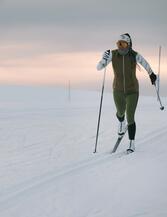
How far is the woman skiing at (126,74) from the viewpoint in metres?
9.26

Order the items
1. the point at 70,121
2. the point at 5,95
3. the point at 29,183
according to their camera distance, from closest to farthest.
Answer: the point at 29,183 < the point at 70,121 < the point at 5,95

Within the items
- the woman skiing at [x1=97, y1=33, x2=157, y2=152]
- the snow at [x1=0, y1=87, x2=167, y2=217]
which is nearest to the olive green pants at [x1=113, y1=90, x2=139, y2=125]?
the woman skiing at [x1=97, y1=33, x2=157, y2=152]

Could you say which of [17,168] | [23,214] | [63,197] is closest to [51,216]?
[23,214]

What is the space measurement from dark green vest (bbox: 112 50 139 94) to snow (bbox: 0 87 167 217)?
1.17 meters

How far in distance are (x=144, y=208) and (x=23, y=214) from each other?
4.43ft

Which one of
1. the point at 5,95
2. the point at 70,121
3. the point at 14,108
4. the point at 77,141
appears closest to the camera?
the point at 77,141

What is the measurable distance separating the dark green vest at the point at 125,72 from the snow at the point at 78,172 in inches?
46.1

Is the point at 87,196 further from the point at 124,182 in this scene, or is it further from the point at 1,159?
the point at 1,159

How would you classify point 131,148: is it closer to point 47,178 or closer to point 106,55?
point 106,55

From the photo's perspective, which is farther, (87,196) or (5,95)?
(5,95)

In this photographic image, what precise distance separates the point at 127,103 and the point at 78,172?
229 cm

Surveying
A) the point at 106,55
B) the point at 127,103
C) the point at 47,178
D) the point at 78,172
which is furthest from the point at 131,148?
the point at 47,178

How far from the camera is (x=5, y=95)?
83.6 ft

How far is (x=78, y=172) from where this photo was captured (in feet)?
25.1
